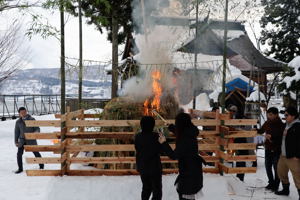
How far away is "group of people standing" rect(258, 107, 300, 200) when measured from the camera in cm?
586

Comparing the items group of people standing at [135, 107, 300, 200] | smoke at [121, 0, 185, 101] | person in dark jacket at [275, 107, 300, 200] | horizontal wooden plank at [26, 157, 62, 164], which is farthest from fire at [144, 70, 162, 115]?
person in dark jacket at [275, 107, 300, 200]

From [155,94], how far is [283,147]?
11.3 feet

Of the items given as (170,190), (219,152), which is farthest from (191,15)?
(170,190)

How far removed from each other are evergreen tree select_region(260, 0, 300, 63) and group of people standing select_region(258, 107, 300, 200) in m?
21.5

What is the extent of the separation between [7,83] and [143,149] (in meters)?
15.3

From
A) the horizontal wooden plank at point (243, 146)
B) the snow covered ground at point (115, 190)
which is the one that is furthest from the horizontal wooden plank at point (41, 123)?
the horizontal wooden plank at point (243, 146)

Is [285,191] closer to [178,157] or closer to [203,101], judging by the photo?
[178,157]

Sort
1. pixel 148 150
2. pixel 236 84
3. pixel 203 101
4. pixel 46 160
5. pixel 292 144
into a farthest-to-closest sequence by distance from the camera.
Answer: pixel 203 101 → pixel 236 84 → pixel 46 160 → pixel 292 144 → pixel 148 150

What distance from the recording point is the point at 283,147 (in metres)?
6.16

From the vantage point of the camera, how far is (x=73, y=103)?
20.0 metres

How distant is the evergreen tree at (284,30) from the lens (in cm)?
2653

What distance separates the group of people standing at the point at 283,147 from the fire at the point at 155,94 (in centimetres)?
255

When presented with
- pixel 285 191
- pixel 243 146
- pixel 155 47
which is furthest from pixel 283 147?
pixel 155 47

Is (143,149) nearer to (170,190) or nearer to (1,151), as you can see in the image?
(170,190)
